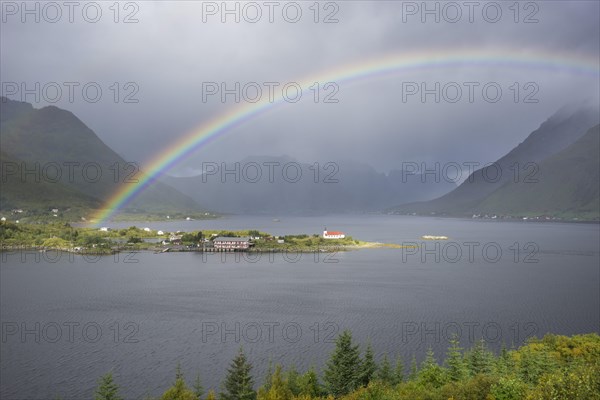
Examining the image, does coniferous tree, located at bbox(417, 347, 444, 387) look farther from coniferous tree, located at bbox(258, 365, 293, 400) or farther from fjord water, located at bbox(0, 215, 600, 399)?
fjord water, located at bbox(0, 215, 600, 399)

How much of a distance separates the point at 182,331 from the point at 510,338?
101 feet

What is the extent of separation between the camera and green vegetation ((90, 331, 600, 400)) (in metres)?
19.5

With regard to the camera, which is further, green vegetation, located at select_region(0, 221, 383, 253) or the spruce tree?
green vegetation, located at select_region(0, 221, 383, 253)

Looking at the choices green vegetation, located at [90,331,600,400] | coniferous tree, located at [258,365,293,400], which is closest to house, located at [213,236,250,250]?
green vegetation, located at [90,331,600,400]

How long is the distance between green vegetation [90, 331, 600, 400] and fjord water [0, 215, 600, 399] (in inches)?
242

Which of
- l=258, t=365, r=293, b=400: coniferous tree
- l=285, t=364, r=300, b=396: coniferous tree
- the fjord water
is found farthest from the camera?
the fjord water

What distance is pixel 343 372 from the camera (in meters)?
25.5

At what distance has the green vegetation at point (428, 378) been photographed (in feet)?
63.9

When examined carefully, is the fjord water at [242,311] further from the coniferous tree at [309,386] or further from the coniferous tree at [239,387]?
the coniferous tree at [309,386]

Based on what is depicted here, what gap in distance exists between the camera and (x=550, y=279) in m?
68.4

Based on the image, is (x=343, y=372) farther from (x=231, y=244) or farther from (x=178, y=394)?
(x=231, y=244)

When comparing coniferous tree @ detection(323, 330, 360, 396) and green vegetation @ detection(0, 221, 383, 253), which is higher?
green vegetation @ detection(0, 221, 383, 253)

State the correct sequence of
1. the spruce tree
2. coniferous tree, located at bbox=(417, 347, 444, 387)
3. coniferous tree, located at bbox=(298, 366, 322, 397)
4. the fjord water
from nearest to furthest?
1. the spruce tree
2. coniferous tree, located at bbox=(417, 347, 444, 387)
3. coniferous tree, located at bbox=(298, 366, 322, 397)
4. the fjord water

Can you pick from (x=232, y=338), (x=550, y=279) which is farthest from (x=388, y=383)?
(x=550, y=279)
